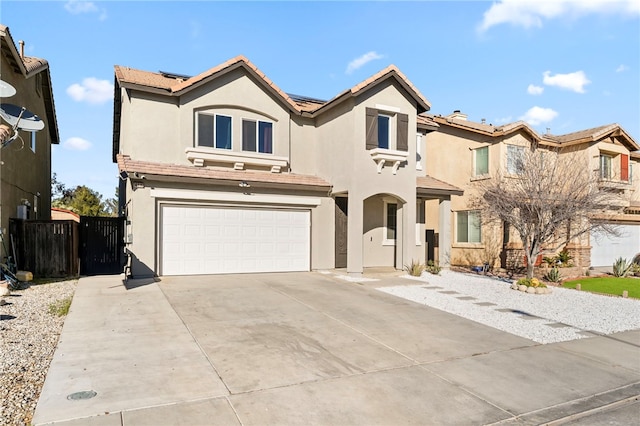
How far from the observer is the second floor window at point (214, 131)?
49.2 feet

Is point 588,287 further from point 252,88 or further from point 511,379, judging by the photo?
point 252,88

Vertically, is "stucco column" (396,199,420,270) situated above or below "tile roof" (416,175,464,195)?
below

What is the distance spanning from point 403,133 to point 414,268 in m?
5.32

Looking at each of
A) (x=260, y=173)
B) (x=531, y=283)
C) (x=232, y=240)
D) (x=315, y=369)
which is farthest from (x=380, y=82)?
(x=315, y=369)

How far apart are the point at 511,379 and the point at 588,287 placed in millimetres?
12801

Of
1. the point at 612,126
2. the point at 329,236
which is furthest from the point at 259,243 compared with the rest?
the point at 612,126

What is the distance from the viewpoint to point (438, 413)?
4.72m

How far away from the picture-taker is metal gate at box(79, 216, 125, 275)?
14.5 meters

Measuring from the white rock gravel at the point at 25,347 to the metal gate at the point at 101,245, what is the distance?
12.1 feet

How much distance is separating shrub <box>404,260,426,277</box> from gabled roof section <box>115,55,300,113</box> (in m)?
7.69

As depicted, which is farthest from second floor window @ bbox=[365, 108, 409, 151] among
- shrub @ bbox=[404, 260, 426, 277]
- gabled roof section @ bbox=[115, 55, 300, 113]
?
shrub @ bbox=[404, 260, 426, 277]

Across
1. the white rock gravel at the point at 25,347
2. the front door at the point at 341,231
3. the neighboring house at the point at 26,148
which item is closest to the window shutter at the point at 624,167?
the front door at the point at 341,231

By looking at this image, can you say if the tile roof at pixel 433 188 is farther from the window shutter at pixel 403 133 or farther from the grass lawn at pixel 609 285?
the grass lawn at pixel 609 285

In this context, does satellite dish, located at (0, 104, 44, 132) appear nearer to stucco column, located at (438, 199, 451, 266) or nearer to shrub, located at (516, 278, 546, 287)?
stucco column, located at (438, 199, 451, 266)
